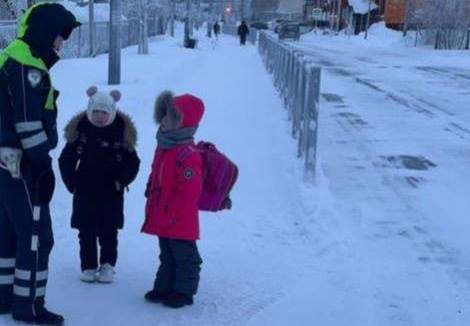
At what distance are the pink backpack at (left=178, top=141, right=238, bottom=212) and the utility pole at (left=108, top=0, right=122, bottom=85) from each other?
41.1 feet

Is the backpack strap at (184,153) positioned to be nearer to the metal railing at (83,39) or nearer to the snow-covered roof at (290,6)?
the metal railing at (83,39)

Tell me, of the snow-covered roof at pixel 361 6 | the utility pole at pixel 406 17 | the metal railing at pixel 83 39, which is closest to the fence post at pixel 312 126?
the metal railing at pixel 83 39

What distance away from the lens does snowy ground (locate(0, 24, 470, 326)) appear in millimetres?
4734

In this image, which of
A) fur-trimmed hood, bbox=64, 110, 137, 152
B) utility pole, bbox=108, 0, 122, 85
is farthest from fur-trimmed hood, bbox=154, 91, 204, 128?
utility pole, bbox=108, 0, 122, 85

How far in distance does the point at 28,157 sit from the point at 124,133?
0.87 metres

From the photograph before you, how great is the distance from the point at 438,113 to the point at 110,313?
1189 centimetres

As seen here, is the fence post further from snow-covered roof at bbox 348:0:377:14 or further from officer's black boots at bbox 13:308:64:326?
snow-covered roof at bbox 348:0:377:14

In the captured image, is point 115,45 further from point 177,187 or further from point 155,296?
point 177,187

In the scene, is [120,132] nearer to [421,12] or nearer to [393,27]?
[421,12]

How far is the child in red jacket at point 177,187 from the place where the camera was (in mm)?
4371

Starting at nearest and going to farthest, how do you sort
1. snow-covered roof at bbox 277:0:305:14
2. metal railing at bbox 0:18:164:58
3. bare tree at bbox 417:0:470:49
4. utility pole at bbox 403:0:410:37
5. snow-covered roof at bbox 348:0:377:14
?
metal railing at bbox 0:18:164:58, bare tree at bbox 417:0:470:49, utility pole at bbox 403:0:410:37, snow-covered roof at bbox 348:0:377:14, snow-covered roof at bbox 277:0:305:14

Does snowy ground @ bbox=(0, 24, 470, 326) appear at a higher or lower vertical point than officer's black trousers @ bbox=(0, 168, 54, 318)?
lower

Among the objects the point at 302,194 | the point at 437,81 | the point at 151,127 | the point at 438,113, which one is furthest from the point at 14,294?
the point at 437,81

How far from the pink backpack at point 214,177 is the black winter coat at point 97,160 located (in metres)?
0.44
